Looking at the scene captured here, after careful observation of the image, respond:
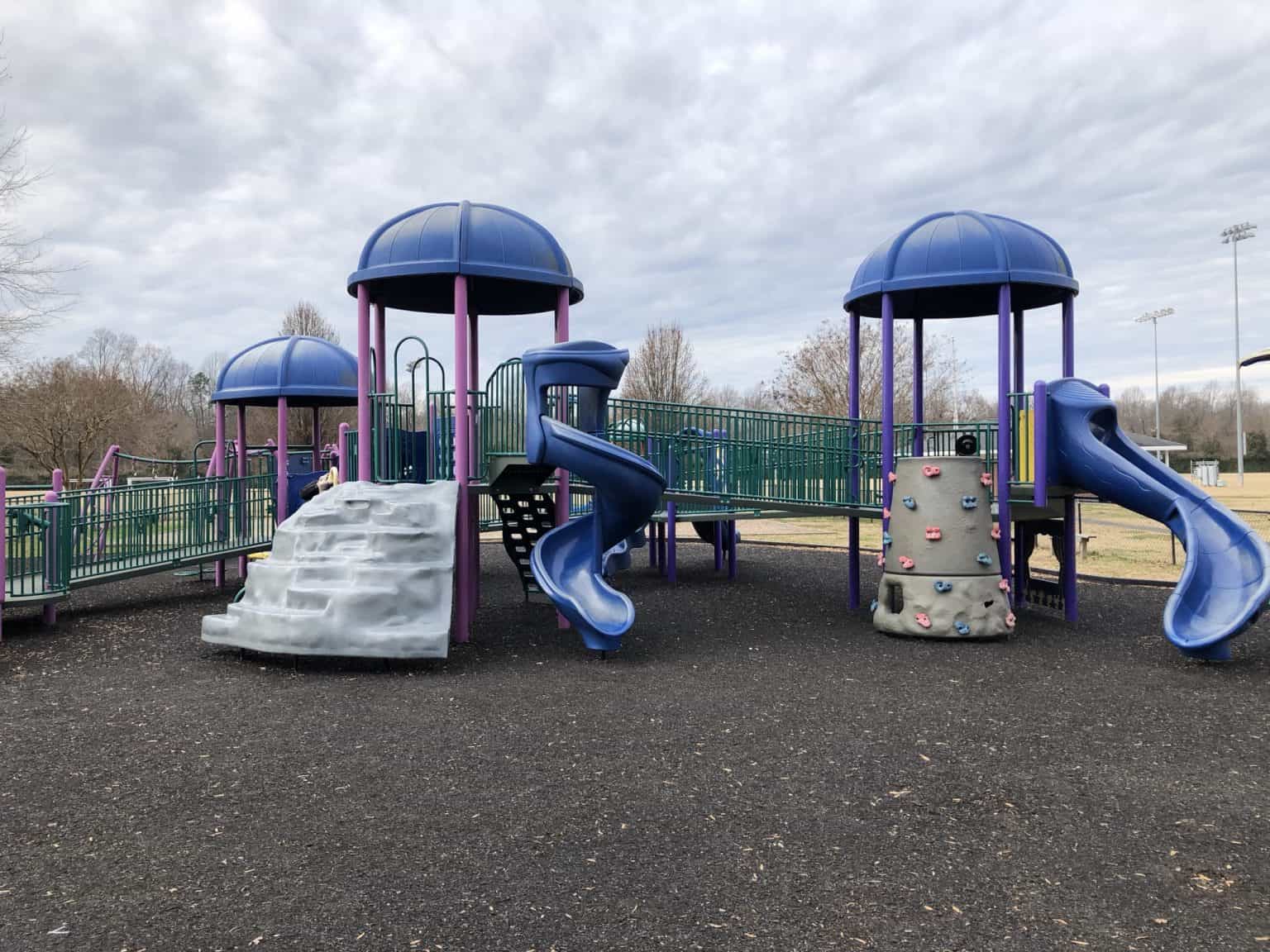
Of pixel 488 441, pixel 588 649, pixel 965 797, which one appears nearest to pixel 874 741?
pixel 965 797

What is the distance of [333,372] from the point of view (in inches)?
639

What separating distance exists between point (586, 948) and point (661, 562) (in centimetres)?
1476

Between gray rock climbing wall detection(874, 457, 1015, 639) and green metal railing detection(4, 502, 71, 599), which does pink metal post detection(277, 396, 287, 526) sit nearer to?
green metal railing detection(4, 502, 71, 599)

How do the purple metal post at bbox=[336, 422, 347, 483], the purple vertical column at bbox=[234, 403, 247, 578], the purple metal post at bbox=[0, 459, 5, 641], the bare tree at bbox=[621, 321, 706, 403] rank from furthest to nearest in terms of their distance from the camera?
the bare tree at bbox=[621, 321, 706, 403], the purple vertical column at bbox=[234, 403, 247, 578], the purple metal post at bbox=[336, 422, 347, 483], the purple metal post at bbox=[0, 459, 5, 641]

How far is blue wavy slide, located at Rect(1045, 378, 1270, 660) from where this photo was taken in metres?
8.90

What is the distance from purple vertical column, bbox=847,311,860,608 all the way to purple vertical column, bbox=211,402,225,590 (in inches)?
366

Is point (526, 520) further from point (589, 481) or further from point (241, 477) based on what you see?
point (241, 477)

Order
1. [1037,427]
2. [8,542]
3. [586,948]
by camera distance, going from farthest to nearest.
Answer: [8,542]
[1037,427]
[586,948]

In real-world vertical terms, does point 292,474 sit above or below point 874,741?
above


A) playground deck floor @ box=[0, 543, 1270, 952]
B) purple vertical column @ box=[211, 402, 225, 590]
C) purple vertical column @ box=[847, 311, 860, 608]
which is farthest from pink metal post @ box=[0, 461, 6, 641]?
purple vertical column @ box=[847, 311, 860, 608]

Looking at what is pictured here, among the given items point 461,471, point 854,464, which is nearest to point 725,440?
→ point 854,464

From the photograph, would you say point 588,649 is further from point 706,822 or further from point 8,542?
point 8,542

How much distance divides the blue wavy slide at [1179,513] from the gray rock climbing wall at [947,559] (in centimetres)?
109

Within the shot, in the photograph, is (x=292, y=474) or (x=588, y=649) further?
(x=292, y=474)
